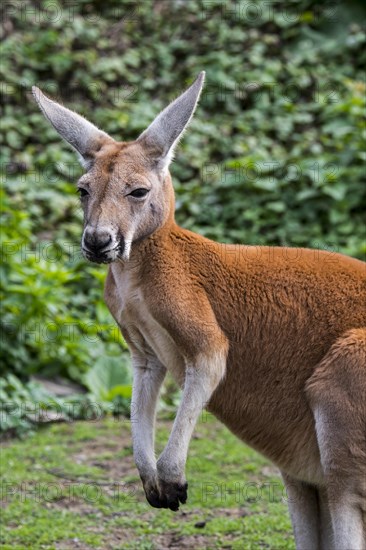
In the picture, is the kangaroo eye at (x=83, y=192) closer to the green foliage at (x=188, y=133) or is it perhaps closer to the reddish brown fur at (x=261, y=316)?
the reddish brown fur at (x=261, y=316)

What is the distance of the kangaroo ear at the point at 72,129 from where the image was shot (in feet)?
16.6

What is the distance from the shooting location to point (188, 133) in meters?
12.7

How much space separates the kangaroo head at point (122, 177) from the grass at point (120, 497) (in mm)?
2380

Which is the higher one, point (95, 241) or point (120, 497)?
point (95, 241)

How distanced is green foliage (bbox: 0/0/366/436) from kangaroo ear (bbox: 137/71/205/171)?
4.03 m

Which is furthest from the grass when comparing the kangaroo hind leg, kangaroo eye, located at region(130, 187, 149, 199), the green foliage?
kangaroo eye, located at region(130, 187, 149, 199)

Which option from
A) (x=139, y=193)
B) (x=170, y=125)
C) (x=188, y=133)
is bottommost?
(x=139, y=193)

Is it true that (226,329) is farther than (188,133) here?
No

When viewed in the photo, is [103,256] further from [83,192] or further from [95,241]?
[83,192]

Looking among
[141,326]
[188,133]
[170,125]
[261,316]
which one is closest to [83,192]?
[170,125]

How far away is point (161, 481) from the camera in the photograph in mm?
4891

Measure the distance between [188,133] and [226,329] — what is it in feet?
26.2

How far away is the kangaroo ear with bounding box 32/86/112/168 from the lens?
507cm

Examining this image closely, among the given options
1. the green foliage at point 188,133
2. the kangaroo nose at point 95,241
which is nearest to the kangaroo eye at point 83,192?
the kangaroo nose at point 95,241
